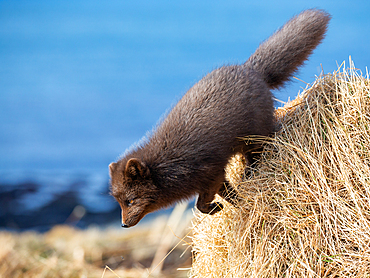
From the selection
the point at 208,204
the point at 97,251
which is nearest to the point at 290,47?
the point at 208,204

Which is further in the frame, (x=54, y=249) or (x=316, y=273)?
(x=54, y=249)

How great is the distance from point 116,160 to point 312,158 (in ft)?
6.18

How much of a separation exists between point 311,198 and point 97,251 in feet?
9.52

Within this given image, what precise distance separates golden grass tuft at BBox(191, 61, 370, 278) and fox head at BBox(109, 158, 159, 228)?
798 mm

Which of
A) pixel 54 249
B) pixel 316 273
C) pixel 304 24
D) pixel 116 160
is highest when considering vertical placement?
pixel 304 24

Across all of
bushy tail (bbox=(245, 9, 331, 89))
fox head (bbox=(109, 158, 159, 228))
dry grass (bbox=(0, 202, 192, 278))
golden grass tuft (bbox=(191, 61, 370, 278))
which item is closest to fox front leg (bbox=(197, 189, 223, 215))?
golden grass tuft (bbox=(191, 61, 370, 278))

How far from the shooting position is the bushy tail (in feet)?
10.9

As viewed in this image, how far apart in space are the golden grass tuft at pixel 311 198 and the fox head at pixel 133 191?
2.62 ft

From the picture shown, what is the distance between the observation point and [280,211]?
2496 millimetres

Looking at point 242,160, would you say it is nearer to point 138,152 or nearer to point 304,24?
point 138,152

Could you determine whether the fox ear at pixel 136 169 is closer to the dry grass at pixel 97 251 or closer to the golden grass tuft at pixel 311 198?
the golden grass tuft at pixel 311 198

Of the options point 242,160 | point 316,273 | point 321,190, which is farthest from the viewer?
point 242,160

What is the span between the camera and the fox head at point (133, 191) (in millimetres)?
2854

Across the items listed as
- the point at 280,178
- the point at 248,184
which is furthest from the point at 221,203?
the point at 280,178
